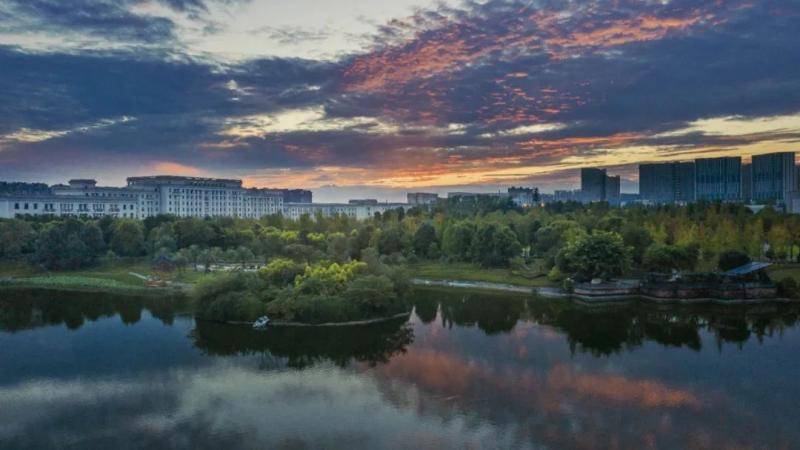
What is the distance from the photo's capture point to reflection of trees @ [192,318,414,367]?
17.6 m

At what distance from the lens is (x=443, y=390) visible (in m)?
14.6

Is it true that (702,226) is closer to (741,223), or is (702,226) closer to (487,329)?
(741,223)

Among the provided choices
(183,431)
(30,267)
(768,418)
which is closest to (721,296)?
(768,418)

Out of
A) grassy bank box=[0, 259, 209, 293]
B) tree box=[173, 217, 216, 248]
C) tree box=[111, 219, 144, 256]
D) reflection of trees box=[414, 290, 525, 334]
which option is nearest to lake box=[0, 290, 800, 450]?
reflection of trees box=[414, 290, 525, 334]

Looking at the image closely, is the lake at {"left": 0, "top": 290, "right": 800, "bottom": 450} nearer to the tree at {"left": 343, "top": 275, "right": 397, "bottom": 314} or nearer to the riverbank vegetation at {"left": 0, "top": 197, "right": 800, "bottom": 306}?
the tree at {"left": 343, "top": 275, "right": 397, "bottom": 314}

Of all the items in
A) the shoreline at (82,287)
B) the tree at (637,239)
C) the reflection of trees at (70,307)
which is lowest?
the reflection of trees at (70,307)

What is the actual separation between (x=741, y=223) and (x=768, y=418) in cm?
2775

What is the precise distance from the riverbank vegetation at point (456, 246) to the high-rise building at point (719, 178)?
32914 millimetres

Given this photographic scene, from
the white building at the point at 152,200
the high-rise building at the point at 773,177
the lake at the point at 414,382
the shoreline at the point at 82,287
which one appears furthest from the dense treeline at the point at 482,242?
the high-rise building at the point at 773,177

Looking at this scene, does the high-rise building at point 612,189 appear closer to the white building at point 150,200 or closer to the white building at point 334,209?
the white building at point 334,209

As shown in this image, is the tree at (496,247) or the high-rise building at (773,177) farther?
the high-rise building at (773,177)

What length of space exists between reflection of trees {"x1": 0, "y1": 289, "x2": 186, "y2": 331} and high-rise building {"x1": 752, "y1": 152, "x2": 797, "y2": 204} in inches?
2516

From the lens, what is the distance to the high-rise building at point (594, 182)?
95.4 m

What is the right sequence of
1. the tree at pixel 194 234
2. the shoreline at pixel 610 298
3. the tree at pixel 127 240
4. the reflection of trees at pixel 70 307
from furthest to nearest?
the tree at pixel 194 234 < the tree at pixel 127 240 < the shoreline at pixel 610 298 < the reflection of trees at pixel 70 307
